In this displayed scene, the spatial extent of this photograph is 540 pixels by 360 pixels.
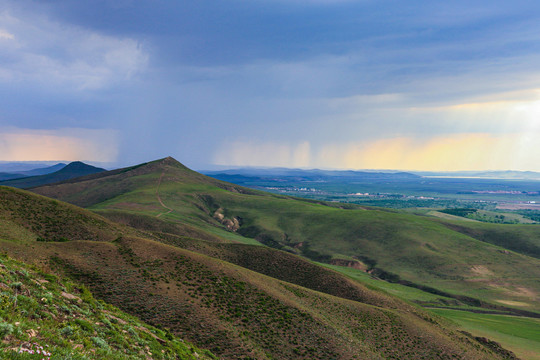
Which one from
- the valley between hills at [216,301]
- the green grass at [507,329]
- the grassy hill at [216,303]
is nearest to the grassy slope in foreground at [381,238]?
→ the valley between hills at [216,301]

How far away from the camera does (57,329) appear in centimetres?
1538

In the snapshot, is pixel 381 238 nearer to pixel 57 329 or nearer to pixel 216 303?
pixel 216 303

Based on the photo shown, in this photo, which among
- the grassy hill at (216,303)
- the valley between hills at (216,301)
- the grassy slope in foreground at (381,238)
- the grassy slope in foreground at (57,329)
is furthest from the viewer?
the grassy slope in foreground at (381,238)

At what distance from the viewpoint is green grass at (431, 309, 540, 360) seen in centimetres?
6088

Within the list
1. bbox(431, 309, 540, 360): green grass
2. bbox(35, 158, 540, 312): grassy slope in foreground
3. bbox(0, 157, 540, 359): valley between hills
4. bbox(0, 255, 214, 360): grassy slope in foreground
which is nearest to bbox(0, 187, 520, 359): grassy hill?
bbox(0, 157, 540, 359): valley between hills

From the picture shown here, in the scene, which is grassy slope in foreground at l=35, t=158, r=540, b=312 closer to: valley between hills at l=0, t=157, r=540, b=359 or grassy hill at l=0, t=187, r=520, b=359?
valley between hills at l=0, t=157, r=540, b=359

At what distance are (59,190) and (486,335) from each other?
22271 cm

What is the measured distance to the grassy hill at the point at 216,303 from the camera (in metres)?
34.2

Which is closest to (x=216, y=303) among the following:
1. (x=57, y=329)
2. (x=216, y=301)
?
(x=216, y=301)

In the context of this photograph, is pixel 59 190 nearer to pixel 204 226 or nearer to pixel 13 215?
pixel 204 226

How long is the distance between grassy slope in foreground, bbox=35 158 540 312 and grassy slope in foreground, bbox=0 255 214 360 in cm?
10458

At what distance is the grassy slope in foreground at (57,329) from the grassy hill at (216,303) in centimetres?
164

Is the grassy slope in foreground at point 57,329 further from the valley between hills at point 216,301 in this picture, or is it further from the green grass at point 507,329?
the green grass at point 507,329

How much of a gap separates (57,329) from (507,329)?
3615 inches
